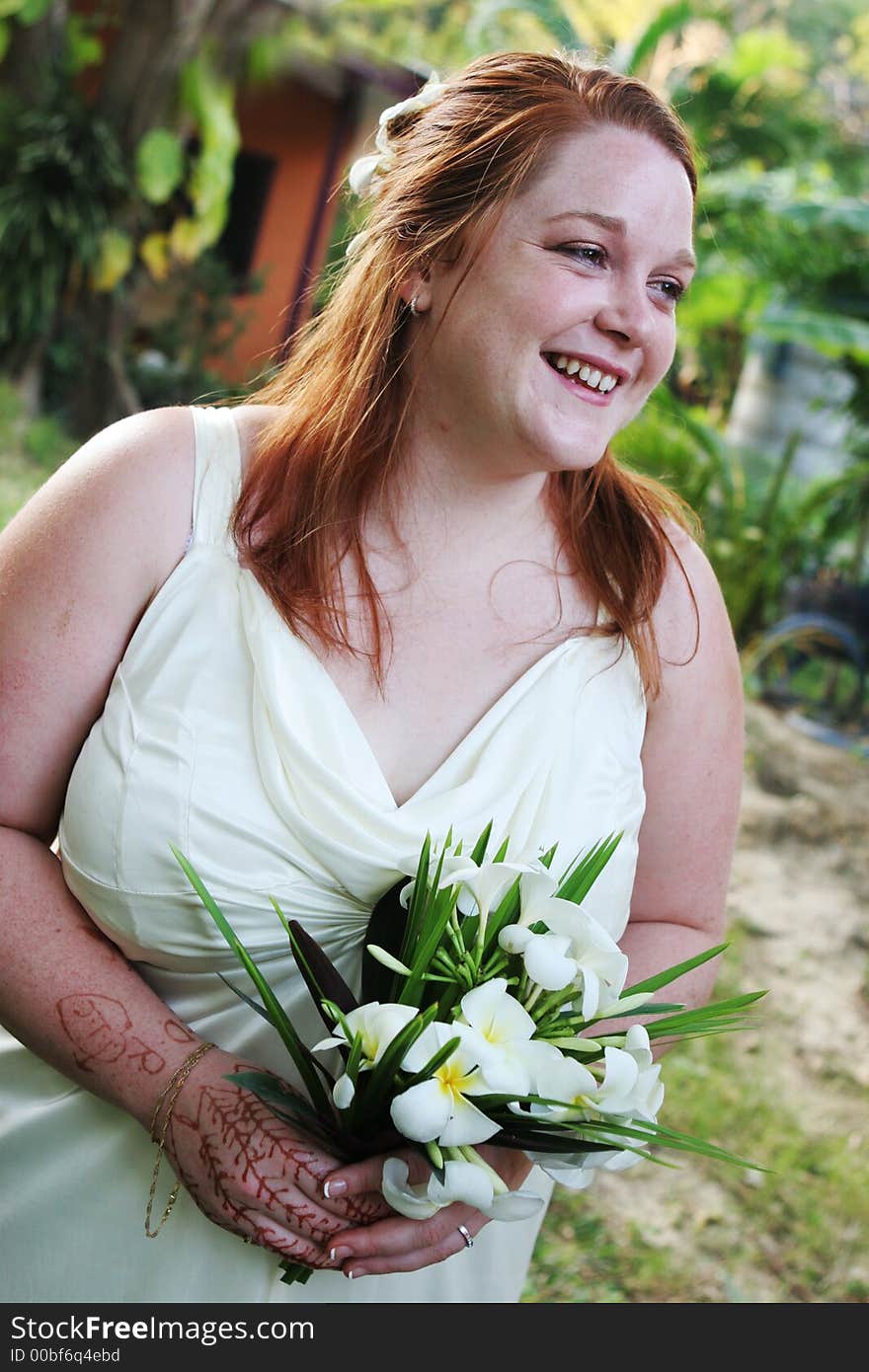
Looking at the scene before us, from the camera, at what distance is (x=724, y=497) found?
974 centimetres

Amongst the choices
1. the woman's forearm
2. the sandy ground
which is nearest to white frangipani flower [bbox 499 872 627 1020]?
the woman's forearm

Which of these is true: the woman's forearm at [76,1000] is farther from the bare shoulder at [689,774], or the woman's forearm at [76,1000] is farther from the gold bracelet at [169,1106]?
the bare shoulder at [689,774]

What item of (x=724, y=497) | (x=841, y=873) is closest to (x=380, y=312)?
(x=841, y=873)

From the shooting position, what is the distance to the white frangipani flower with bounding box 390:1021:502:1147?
5.11ft

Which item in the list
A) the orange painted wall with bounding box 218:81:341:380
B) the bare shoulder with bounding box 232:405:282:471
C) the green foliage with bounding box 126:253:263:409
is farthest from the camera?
the orange painted wall with bounding box 218:81:341:380

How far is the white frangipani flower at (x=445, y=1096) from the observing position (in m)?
1.56

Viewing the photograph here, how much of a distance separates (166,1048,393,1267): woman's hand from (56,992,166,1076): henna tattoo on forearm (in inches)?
4.8

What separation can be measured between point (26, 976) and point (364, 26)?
95.8ft

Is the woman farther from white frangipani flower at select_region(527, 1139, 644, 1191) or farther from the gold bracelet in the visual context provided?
white frangipani flower at select_region(527, 1139, 644, 1191)

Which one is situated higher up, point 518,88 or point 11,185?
point 518,88

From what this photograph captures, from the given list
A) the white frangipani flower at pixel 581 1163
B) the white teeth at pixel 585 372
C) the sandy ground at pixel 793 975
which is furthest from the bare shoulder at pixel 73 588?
the sandy ground at pixel 793 975

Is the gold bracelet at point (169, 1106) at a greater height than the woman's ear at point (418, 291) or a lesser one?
lesser

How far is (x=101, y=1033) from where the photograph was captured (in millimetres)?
1998

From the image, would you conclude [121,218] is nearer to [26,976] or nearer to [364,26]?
[26,976]
